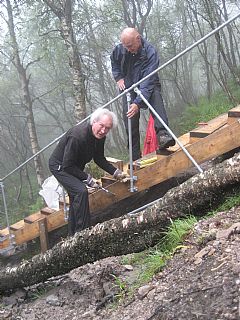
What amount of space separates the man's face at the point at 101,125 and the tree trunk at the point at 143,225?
1.02m

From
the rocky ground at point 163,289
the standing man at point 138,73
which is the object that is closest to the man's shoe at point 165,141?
the standing man at point 138,73

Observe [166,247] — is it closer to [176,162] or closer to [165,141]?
[176,162]

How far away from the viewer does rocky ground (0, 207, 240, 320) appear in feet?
7.79

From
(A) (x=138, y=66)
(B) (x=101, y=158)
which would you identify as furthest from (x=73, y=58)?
(B) (x=101, y=158)

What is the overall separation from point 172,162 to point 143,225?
1.27m

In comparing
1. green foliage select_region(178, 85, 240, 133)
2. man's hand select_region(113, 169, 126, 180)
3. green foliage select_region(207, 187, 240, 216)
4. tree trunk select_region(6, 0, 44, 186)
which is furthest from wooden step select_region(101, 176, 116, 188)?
tree trunk select_region(6, 0, 44, 186)

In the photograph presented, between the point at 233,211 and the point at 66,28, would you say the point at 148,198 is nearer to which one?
the point at 233,211

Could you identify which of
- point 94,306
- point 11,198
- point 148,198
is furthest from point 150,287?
point 11,198

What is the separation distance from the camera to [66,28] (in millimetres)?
8391

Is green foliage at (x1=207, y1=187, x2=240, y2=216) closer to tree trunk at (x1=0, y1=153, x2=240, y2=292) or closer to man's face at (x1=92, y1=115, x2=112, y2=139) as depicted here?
tree trunk at (x1=0, y1=153, x2=240, y2=292)

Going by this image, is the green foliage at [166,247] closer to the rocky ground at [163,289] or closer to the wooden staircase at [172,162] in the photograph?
the rocky ground at [163,289]

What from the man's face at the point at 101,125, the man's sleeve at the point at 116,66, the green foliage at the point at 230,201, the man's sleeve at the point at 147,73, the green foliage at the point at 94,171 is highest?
the man's sleeve at the point at 116,66

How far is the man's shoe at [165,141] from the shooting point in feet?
15.1

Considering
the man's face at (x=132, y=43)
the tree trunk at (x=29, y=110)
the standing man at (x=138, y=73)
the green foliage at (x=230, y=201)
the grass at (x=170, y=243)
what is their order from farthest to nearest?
the tree trunk at (x=29, y=110) → the man's face at (x=132, y=43) → the standing man at (x=138, y=73) → the green foliage at (x=230, y=201) → the grass at (x=170, y=243)
